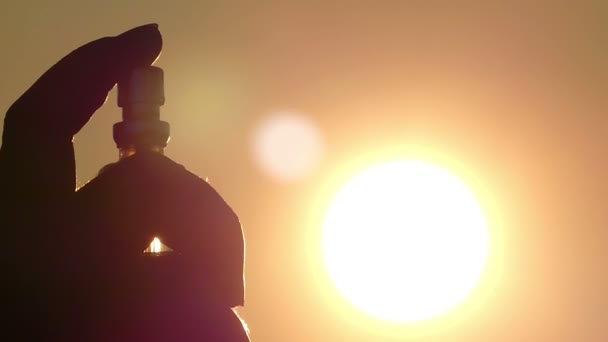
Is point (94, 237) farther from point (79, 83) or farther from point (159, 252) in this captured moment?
point (79, 83)

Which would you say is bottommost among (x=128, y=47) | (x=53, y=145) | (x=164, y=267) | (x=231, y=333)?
(x=231, y=333)

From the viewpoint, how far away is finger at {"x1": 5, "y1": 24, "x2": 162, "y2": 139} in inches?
41.4

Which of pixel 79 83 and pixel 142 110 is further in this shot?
pixel 142 110

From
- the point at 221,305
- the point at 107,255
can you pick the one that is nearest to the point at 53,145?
the point at 107,255

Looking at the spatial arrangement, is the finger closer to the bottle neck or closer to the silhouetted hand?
the silhouetted hand

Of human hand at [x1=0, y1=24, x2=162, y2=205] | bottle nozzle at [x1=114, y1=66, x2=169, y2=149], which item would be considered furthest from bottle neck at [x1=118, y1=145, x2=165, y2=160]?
human hand at [x1=0, y1=24, x2=162, y2=205]

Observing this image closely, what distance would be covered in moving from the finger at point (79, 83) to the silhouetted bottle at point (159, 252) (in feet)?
0.34

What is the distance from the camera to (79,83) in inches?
43.5

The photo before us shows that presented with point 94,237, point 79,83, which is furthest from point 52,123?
point 94,237

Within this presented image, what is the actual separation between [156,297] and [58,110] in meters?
0.32

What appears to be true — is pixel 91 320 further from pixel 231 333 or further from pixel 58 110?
pixel 58 110

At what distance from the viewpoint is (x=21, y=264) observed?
974 millimetres

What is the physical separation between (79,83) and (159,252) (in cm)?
29

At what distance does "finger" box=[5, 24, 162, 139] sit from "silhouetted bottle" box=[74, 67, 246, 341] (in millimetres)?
104
